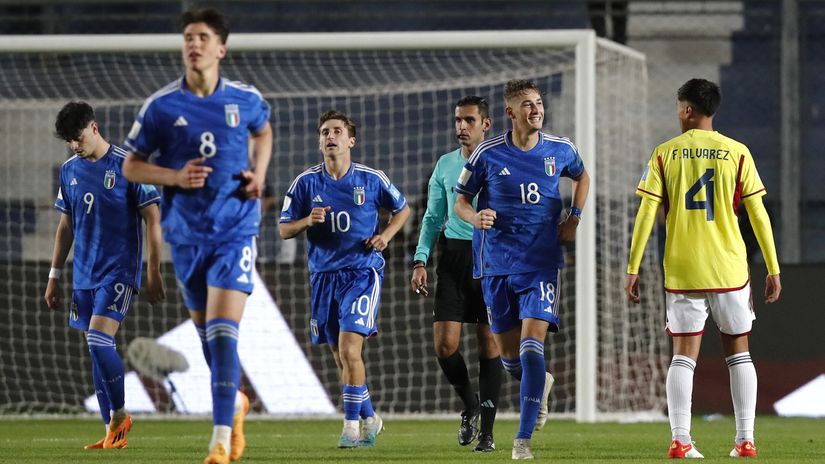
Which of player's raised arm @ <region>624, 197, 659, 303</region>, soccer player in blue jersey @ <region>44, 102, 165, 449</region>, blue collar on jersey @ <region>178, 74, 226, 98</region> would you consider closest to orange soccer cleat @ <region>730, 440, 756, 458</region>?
player's raised arm @ <region>624, 197, 659, 303</region>

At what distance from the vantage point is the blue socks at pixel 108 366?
7.22m

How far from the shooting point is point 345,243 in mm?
7379

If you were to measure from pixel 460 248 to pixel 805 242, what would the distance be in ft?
24.5

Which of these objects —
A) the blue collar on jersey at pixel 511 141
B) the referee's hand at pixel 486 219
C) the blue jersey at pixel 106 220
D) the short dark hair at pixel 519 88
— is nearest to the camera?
the referee's hand at pixel 486 219

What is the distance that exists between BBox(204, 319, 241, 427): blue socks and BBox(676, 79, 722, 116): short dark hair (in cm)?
240

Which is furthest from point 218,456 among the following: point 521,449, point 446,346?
point 446,346

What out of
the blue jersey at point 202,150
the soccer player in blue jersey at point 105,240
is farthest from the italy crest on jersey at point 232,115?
the soccer player in blue jersey at point 105,240

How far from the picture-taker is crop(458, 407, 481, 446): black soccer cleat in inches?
291

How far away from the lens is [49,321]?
11047mm

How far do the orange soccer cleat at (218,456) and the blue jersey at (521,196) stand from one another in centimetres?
196

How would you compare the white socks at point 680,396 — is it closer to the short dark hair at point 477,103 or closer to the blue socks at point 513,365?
the blue socks at point 513,365

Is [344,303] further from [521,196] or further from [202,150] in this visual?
[202,150]

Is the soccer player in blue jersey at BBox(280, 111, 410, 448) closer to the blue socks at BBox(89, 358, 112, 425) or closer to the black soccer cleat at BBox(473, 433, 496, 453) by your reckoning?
the black soccer cleat at BBox(473, 433, 496, 453)

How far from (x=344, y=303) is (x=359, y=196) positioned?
64 centimetres
